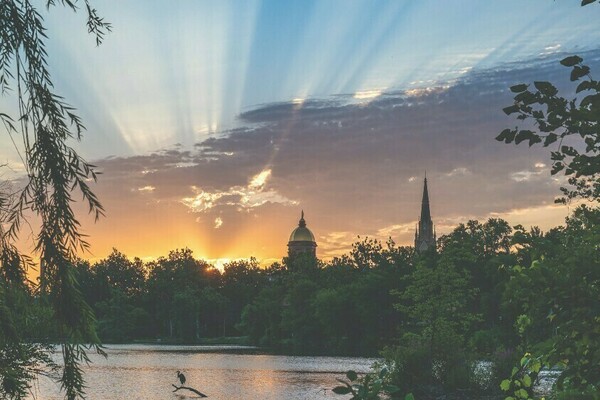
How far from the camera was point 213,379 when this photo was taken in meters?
51.0

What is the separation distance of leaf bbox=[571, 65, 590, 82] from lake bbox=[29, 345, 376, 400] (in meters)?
30.9

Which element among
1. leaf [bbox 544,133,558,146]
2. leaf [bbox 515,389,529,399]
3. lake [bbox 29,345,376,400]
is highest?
leaf [bbox 544,133,558,146]

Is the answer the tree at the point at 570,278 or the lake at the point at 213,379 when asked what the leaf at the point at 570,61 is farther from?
the lake at the point at 213,379

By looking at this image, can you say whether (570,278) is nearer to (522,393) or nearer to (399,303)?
(522,393)

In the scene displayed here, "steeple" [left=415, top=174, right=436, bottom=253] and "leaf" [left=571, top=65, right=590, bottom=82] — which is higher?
"steeple" [left=415, top=174, right=436, bottom=253]

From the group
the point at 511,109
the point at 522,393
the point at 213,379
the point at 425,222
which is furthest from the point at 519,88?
the point at 425,222

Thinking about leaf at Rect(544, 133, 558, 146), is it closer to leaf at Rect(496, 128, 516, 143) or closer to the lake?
leaf at Rect(496, 128, 516, 143)

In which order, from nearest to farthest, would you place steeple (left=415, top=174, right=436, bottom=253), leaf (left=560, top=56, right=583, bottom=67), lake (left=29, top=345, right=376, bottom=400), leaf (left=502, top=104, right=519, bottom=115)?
1. leaf (left=560, top=56, right=583, bottom=67)
2. leaf (left=502, top=104, right=519, bottom=115)
3. lake (left=29, top=345, right=376, bottom=400)
4. steeple (left=415, top=174, right=436, bottom=253)

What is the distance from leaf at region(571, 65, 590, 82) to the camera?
13.0ft

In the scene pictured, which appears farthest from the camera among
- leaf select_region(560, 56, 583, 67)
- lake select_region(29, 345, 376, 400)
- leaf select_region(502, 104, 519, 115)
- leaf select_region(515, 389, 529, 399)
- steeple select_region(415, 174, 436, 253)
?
steeple select_region(415, 174, 436, 253)

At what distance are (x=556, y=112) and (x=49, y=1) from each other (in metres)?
4.26

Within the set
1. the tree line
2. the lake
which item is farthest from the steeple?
the lake

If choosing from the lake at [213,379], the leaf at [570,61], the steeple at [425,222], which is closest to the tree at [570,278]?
the leaf at [570,61]

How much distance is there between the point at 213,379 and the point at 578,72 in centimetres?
4909
